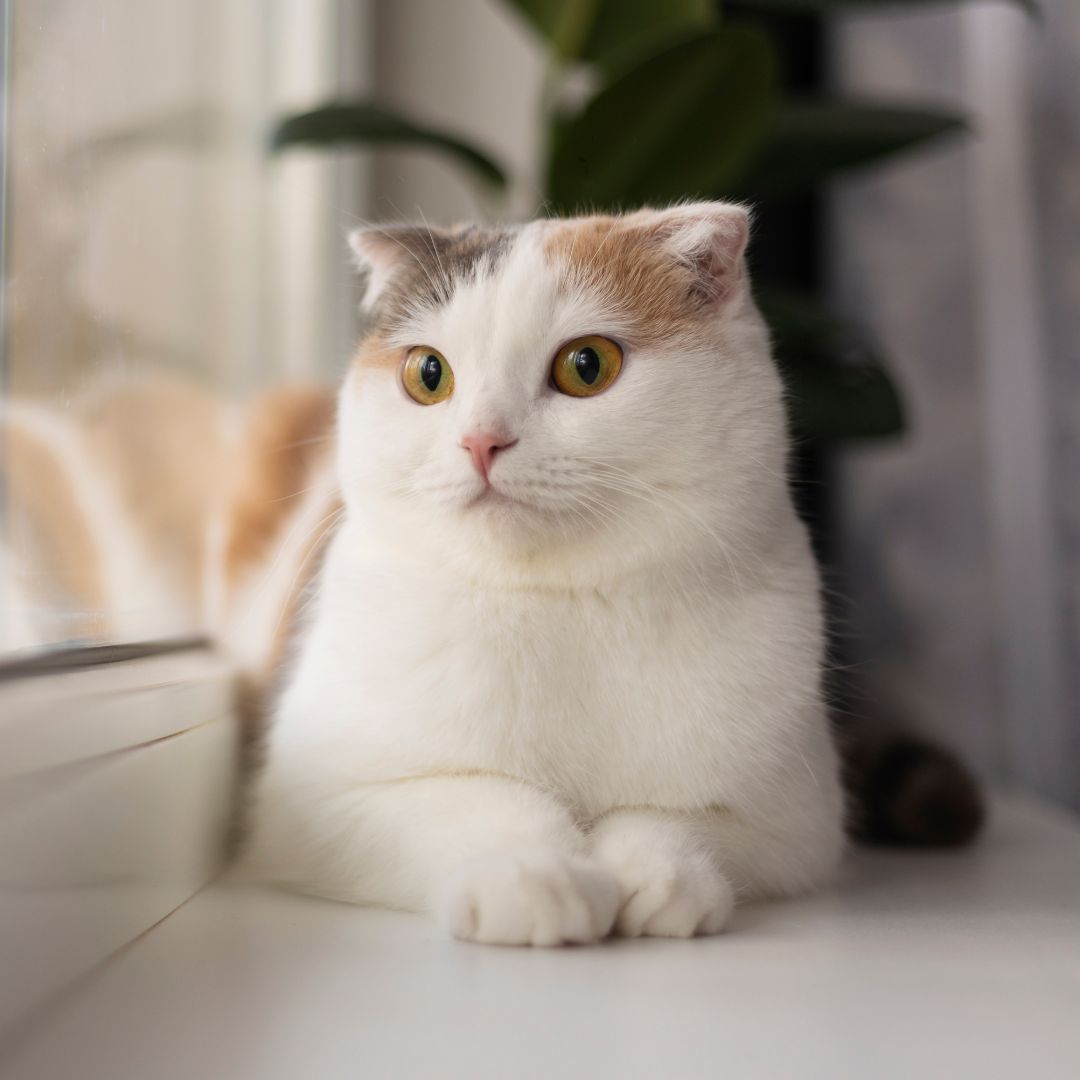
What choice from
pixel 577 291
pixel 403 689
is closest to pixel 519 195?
pixel 577 291

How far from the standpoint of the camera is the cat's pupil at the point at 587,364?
995 millimetres

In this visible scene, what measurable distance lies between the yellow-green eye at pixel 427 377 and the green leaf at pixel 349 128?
85cm

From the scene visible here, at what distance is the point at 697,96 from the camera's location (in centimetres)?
162

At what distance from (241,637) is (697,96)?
3.37 feet

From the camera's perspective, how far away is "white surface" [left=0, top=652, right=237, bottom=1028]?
0.74 metres

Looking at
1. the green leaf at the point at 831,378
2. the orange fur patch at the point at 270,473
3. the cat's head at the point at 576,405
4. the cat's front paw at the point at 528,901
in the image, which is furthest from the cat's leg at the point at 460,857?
the green leaf at the point at 831,378

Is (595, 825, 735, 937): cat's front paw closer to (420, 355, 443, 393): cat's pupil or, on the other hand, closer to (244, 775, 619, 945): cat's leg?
(244, 775, 619, 945): cat's leg

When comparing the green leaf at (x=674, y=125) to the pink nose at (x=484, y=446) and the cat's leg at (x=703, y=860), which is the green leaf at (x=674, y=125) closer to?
the pink nose at (x=484, y=446)

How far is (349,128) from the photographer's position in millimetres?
1758

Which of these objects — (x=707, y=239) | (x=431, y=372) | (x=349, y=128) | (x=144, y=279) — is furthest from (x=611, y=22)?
(x=431, y=372)

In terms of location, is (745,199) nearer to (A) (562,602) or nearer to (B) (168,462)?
(B) (168,462)

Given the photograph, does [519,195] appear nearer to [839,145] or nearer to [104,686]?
[839,145]

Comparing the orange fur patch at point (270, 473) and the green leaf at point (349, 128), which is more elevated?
the green leaf at point (349, 128)

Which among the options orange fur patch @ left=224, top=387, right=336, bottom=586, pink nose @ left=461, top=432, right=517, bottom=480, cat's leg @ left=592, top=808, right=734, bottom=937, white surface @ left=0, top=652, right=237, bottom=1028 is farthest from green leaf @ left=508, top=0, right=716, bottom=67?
cat's leg @ left=592, top=808, right=734, bottom=937
